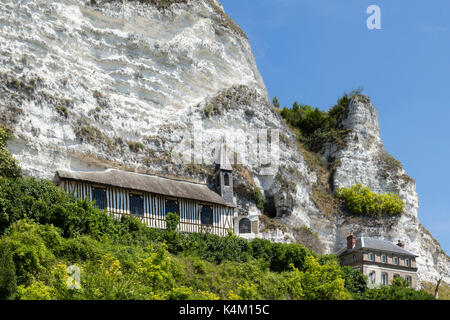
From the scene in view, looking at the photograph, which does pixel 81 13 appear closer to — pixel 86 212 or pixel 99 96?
pixel 99 96

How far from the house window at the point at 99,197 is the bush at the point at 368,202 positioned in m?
18.3

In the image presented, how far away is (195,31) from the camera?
4478 cm

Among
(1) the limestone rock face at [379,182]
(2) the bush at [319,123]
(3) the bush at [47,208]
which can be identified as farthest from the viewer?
(2) the bush at [319,123]

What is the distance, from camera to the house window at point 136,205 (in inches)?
1321

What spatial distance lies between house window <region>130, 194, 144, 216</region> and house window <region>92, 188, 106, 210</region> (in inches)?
63.2

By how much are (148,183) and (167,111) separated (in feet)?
22.9

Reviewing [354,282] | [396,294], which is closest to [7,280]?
[396,294]

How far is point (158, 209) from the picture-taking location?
3447cm

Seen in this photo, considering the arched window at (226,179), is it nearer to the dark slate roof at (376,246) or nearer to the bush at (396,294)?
the dark slate roof at (376,246)

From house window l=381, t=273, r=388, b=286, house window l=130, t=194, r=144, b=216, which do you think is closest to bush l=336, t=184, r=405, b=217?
house window l=381, t=273, r=388, b=286

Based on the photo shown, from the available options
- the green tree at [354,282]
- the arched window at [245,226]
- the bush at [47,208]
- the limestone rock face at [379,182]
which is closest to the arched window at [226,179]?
the arched window at [245,226]

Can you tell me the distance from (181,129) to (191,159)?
203cm

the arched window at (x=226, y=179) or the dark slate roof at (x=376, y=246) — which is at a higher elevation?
the arched window at (x=226, y=179)

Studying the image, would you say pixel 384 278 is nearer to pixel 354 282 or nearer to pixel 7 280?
pixel 354 282
